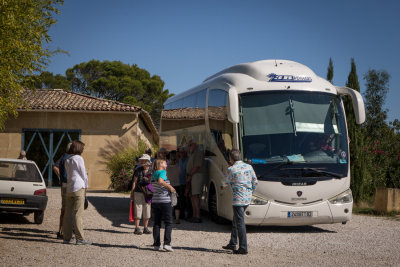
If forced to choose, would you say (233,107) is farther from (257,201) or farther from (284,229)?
Answer: (284,229)

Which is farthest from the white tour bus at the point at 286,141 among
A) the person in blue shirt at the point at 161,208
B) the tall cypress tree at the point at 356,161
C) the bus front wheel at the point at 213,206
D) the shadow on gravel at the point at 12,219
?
the tall cypress tree at the point at 356,161

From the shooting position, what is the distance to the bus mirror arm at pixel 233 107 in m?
10.4

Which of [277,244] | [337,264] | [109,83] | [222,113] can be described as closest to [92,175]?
[222,113]

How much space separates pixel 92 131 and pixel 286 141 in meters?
17.1

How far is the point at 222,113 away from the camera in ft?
37.0

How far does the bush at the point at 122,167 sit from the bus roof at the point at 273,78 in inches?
474

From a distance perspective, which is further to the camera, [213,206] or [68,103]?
[68,103]

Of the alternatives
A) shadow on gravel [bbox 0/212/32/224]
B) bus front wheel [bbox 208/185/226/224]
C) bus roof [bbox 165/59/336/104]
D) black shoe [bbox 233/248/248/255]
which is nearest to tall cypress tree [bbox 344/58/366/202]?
bus roof [bbox 165/59/336/104]

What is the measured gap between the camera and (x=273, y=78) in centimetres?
1137

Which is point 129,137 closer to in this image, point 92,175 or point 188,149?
point 92,175

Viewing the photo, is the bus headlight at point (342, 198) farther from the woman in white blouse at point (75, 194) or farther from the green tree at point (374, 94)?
the green tree at point (374, 94)

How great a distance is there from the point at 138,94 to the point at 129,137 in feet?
75.4

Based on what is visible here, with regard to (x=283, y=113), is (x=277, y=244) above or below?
below

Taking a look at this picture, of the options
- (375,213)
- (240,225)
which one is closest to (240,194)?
(240,225)
